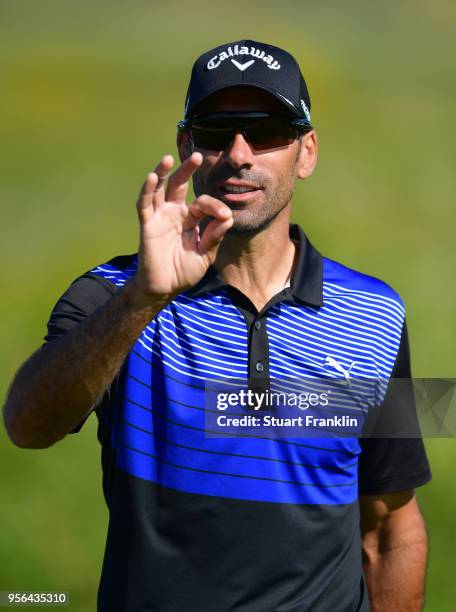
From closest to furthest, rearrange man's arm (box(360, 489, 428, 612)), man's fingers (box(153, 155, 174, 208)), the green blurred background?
man's fingers (box(153, 155, 174, 208)) < man's arm (box(360, 489, 428, 612)) < the green blurred background

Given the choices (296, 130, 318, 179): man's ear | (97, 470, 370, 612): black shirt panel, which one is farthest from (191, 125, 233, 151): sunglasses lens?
(97, 470, 370, 612): black shirt panel

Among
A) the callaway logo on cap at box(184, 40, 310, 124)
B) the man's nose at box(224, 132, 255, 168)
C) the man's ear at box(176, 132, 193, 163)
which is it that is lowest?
the man's nose at box(224, 132, 255, 168)

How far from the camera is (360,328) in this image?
4.50m

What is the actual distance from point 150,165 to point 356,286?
12.0 meters

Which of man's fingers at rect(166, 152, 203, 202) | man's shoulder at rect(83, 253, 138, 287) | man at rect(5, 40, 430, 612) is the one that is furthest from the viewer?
man's shoulder at rect(83, 253, 138, 287)

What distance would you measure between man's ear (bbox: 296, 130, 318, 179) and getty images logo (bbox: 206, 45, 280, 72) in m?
0.35

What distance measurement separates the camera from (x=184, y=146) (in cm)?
472

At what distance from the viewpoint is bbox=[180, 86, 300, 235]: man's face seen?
4418mm

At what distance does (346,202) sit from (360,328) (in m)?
11.2

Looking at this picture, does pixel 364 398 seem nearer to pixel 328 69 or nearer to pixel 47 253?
pixel 47 253

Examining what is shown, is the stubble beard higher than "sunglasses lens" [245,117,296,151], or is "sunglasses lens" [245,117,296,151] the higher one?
"sunglasses lens" [245,117,296,151]

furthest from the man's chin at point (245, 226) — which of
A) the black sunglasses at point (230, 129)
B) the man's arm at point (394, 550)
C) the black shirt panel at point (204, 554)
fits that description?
the man's arm at point (394, 550)

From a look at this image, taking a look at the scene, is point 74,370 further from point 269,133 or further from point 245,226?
point 269,133

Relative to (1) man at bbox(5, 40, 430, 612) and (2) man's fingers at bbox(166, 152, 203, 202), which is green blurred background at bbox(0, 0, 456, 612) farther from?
→ (2) man's fingers at bbox(166, 152, 203, 202)
